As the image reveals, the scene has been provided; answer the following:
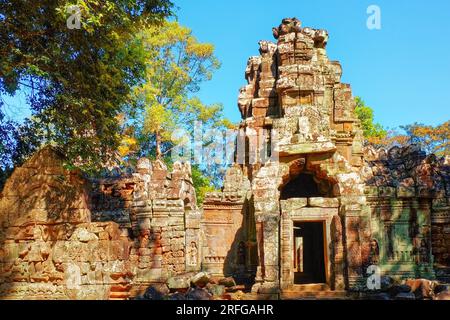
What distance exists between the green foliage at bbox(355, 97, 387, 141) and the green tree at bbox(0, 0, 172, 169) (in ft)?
75.1

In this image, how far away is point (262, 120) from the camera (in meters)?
14.6

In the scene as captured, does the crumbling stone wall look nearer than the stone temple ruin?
Yes

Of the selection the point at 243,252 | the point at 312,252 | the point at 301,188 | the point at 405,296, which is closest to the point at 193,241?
the point at 243,252

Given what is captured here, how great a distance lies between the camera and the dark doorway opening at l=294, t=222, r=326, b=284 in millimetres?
13855

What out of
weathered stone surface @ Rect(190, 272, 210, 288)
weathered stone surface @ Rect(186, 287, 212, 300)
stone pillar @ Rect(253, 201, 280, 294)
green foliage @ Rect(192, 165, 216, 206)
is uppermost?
green foliage @ Rect(192, 165, 216, 206)

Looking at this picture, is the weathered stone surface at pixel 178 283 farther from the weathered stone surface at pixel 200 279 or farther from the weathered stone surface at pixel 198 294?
the weathered stone surface at pixel 198 294

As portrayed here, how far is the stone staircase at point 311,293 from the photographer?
10.0 meters

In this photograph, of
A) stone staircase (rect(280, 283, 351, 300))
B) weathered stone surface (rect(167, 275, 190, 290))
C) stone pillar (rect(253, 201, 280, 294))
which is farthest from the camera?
weathered stone surface (rect(167, 275, 190, 290))

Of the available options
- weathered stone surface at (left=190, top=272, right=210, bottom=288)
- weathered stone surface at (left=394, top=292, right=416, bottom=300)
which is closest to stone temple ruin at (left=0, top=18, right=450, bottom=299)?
weathered stone surface at (left=190, top=272, right=210, bottom=288)

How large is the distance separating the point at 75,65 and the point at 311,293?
266 inches

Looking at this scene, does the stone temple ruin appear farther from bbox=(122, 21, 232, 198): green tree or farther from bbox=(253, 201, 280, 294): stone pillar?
bbox=(122, 21, 232, 198): green tree

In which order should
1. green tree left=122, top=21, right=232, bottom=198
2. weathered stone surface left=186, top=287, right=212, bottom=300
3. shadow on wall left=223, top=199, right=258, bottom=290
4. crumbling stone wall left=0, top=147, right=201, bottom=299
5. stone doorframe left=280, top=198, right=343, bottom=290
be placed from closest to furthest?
crumbling stone wall left=0, top=147, right=201, bottom=299 < weathered stone surface left=186, top=287, right=212, bottom=300 < stone doorframe left=280, top=198, right=343, bottom=290 < shadow on wall left=223, top=199, right=258, bottom=290 < green tree left=122, top=21, right=232, bottom=198

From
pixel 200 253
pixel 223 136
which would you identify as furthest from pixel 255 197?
pixel 223 136
